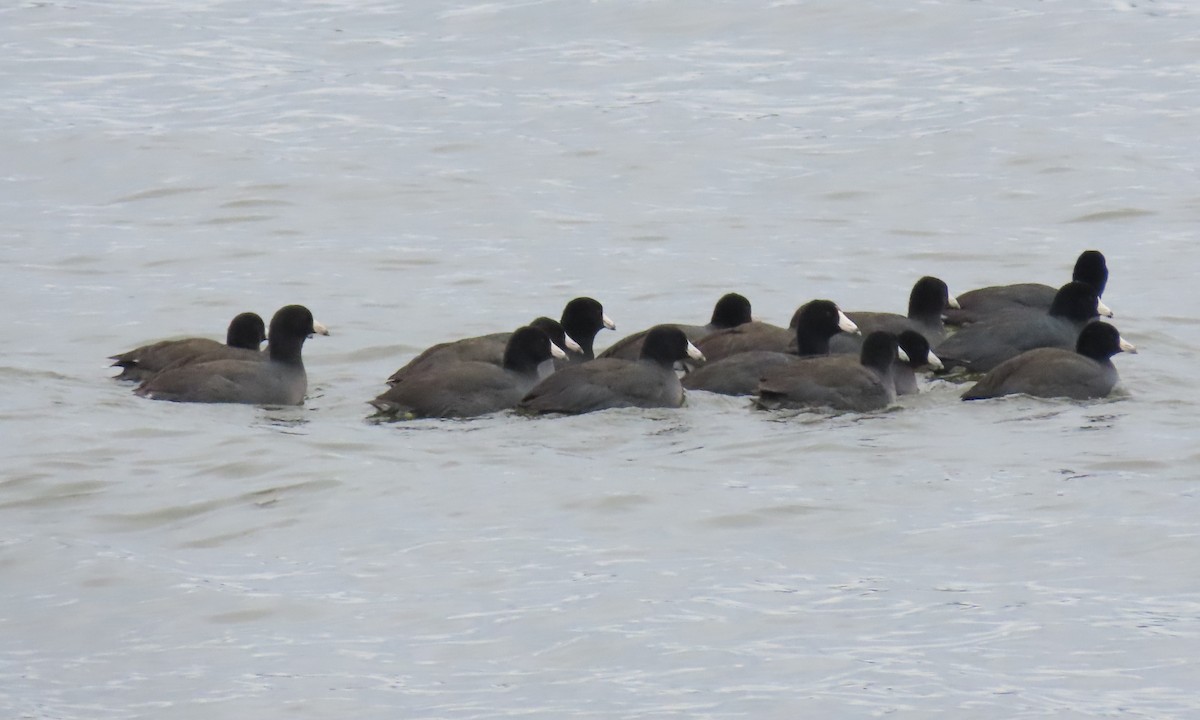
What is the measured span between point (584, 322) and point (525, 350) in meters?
1.17

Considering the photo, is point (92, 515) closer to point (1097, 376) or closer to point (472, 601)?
point (472, 601)

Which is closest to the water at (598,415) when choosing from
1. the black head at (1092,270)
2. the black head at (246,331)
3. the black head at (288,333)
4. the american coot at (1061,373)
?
the american coot at (1061,373)

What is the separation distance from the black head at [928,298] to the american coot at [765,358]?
3.12ft

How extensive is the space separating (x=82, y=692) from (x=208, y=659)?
579 mm

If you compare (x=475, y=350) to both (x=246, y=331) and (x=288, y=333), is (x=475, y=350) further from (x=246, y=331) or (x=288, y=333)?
(x=246, y=331)

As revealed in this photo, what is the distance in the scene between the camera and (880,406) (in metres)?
12.6

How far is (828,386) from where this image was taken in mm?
12531

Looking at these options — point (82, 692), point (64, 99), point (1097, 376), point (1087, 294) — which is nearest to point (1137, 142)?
point (1087, 294)

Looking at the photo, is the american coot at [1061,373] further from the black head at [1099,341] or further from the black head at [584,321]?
the black head at [584,321]

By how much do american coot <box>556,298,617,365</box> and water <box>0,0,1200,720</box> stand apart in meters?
1.26

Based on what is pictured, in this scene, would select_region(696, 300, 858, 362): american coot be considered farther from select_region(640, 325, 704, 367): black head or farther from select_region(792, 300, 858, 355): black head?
select_region(640, 325, 704, 367): black head

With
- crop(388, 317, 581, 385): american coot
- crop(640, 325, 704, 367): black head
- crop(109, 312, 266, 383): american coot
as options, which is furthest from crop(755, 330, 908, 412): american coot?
crop(109, 312, 266, 383): american coot

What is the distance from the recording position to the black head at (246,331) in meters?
13.8

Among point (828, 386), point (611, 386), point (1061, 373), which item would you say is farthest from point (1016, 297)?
point (611, 386)
